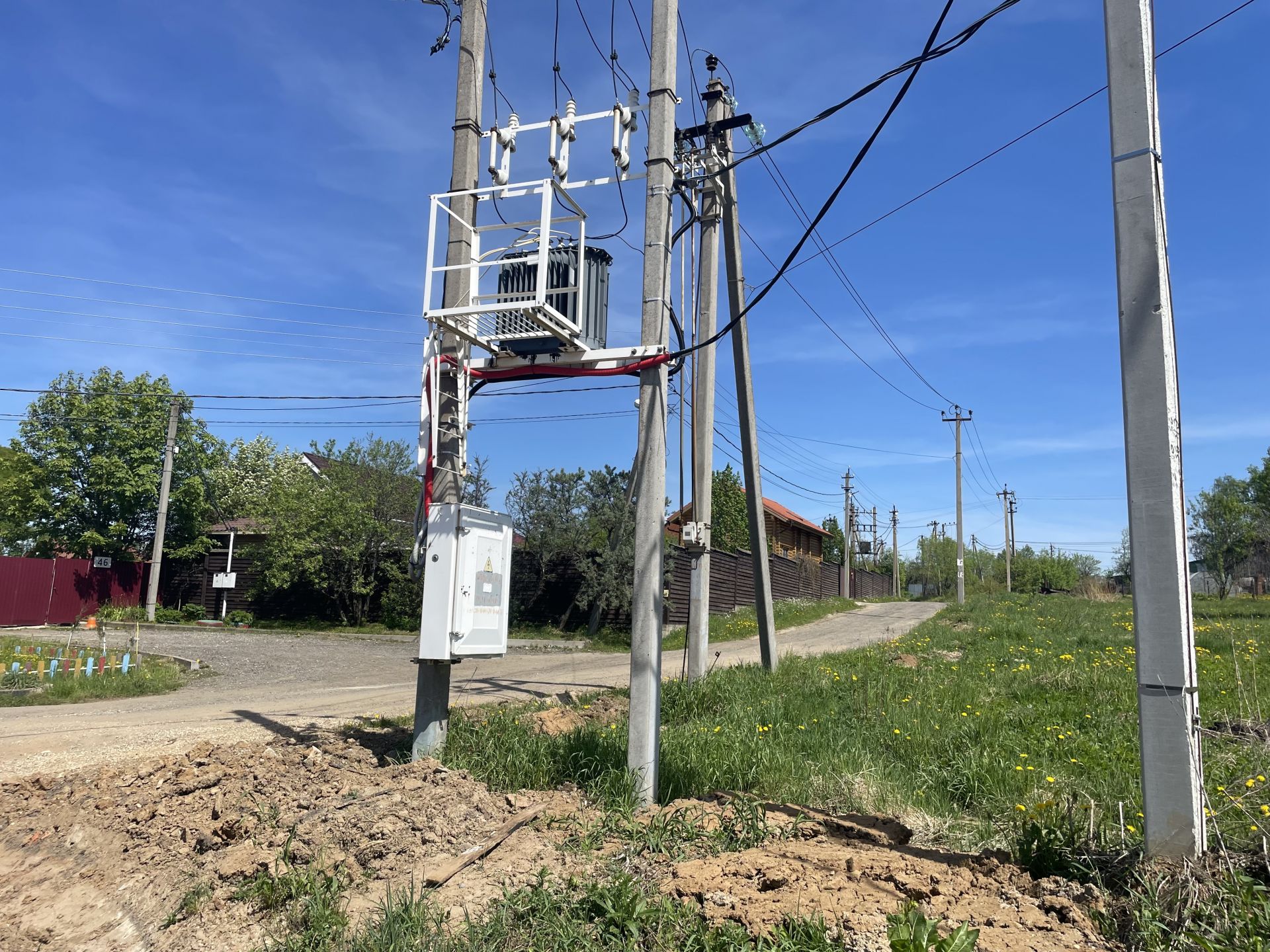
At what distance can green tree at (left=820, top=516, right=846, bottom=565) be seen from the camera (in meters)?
64.6

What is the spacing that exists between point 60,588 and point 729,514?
3015 centimetres

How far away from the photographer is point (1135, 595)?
3.75 m

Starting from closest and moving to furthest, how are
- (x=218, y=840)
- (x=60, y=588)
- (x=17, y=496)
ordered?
1. (x=218, y=840)
2. (x=60, y=588)
3. (x=17, y=496)

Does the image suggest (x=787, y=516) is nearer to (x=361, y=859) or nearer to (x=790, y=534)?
(x=790, y=534)

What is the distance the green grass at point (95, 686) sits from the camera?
38.0 ft

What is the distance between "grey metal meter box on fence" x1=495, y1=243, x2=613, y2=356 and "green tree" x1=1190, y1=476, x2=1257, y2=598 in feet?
193

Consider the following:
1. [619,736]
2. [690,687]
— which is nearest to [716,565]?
[690,687]

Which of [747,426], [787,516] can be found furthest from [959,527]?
[747,426]

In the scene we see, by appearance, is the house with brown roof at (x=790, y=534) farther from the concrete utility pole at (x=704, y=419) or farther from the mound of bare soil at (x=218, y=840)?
the mound of bare soil at (x=218, y=840)

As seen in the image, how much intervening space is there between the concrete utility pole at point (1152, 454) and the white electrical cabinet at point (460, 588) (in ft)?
13.6

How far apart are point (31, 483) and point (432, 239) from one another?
34.0 m

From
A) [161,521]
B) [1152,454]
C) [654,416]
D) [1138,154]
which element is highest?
[1138,154]

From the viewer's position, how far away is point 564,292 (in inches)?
246

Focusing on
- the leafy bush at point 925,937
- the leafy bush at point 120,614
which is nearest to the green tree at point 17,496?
the leafy bush at point 120,614
